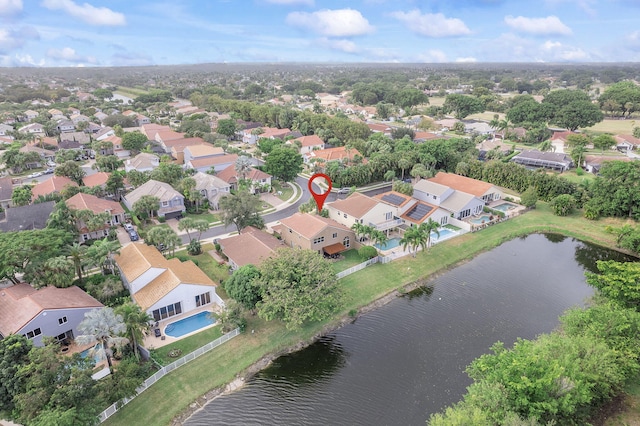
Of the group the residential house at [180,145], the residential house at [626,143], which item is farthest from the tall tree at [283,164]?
the residential house at [626,143]

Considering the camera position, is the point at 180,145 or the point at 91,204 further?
the point at 180,145

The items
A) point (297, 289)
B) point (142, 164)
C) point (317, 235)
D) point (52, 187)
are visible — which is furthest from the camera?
point (142, 164)

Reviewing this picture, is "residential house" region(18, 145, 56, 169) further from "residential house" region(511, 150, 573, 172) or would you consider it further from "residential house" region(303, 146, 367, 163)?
"residential house" region(511, 150, 573, 172)

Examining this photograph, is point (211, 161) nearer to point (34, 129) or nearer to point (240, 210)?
point (240, 210)

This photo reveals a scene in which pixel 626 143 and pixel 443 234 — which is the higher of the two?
pixel 626 143

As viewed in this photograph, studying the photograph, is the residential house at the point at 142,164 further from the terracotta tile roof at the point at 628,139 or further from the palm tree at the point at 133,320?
the terracotta tile roof at the point at 628,139

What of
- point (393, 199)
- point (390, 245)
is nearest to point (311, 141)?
Result: point (393, 199)
